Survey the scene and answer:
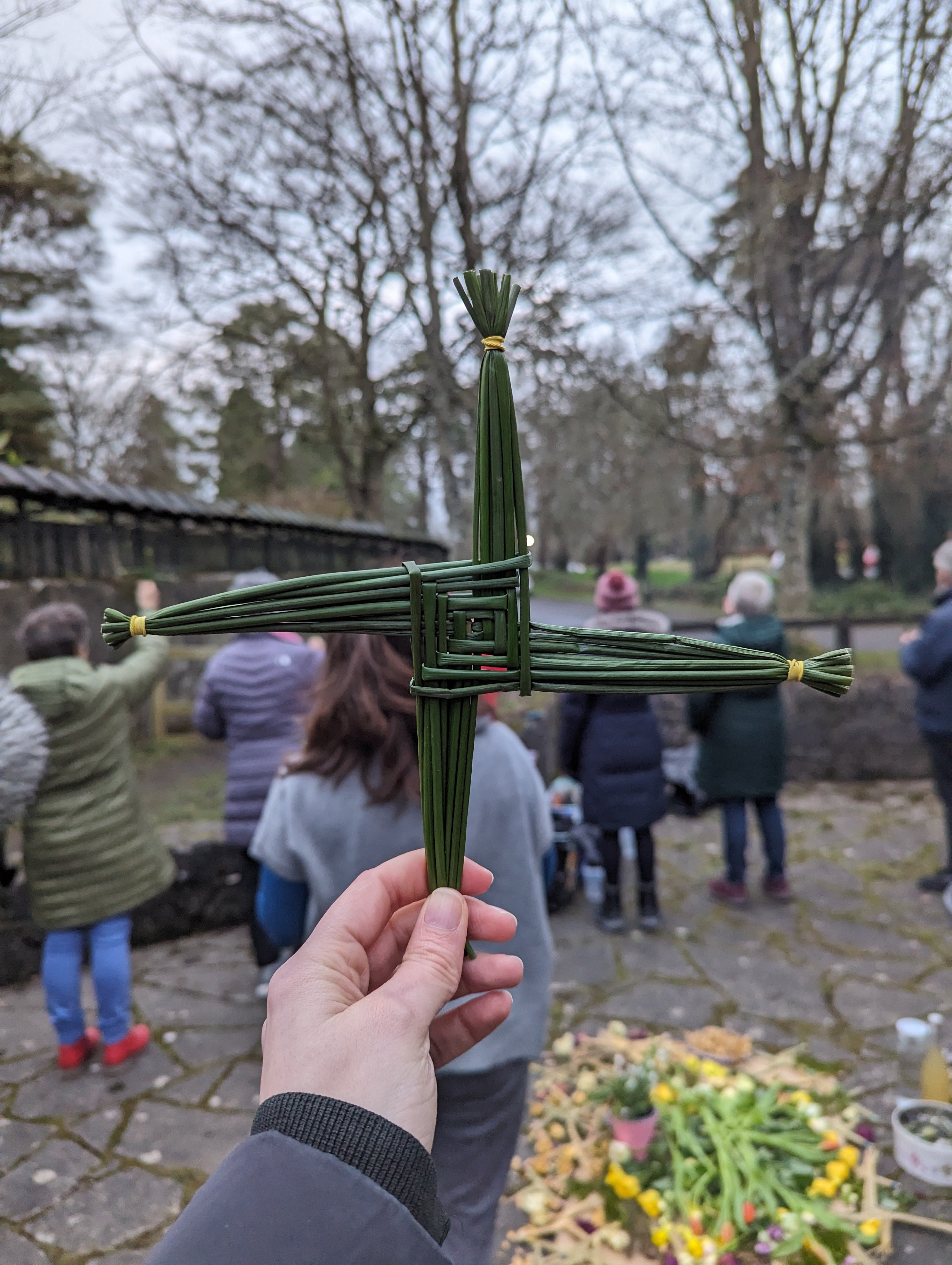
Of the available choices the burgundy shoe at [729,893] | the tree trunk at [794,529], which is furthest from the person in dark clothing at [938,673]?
the tree trunk at [794,529]

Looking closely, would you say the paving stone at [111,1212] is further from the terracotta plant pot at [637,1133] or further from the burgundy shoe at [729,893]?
the burgundy shoe at [729,893]

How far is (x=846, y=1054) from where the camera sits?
2.97 metres

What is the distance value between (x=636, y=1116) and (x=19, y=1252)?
1.76 meters

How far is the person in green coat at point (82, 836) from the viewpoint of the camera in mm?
2797

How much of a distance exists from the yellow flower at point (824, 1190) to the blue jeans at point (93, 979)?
242 centimetres

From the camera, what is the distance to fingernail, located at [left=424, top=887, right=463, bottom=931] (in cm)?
73

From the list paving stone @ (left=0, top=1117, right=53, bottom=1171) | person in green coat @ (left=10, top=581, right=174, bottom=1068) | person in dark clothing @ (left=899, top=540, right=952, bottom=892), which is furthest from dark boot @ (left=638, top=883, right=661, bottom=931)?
paving stone @ (left=0, top=1117, right=53, bottom=1171)

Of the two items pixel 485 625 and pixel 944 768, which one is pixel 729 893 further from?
pixel 485 625

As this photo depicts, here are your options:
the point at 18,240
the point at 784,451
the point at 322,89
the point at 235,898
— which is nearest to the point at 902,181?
the point at 784,451

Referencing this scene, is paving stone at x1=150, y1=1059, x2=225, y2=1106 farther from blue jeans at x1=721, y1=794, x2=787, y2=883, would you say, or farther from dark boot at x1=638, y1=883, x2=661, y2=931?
blue jeans at x1=721, y1=794, x2=787, y2=883

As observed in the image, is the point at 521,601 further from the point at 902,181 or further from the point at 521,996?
the point at 902,181

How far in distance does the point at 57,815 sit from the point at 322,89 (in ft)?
25.5

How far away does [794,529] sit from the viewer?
10547 mm

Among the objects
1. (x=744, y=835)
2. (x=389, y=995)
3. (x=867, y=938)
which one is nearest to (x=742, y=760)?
(x=744, y=835)
